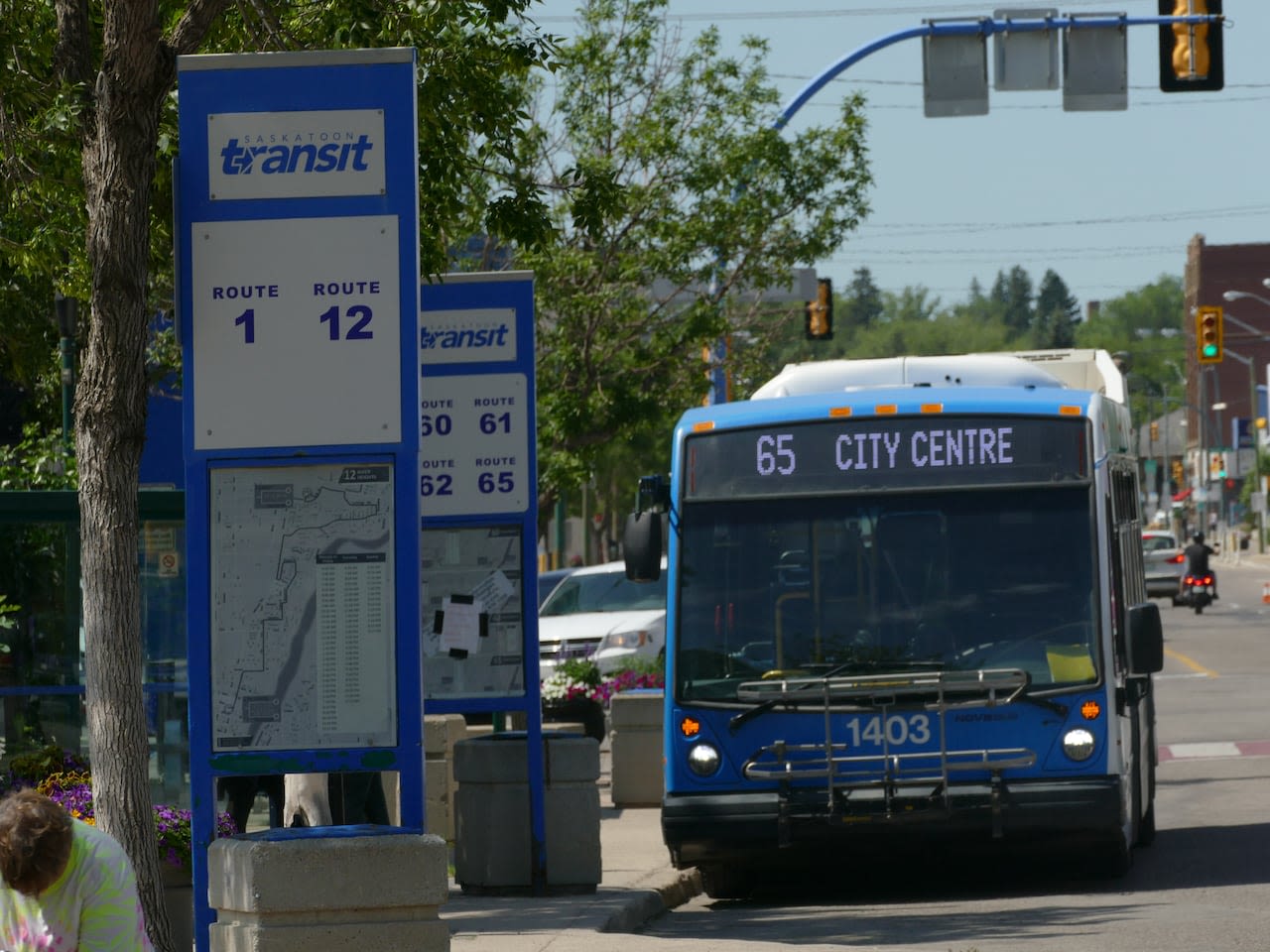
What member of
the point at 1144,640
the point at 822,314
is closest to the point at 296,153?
the point at 1144,640

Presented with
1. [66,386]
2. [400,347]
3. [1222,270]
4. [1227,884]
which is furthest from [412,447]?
[1222,270]

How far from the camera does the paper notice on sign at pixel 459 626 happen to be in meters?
12.7

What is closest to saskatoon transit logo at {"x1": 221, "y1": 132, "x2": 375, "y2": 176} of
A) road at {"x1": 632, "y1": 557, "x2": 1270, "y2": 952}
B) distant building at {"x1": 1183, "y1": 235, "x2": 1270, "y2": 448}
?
road at {"x1": 632, "y1": 557, "x2": 1270, "y2": 952}

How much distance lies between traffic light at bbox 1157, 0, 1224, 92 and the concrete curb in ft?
29.5

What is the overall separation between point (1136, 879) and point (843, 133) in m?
14.4

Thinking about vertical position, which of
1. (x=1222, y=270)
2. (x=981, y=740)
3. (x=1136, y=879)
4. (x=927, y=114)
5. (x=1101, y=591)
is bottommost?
(x=1136, y=879)

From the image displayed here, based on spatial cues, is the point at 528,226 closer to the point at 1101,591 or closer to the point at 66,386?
the point at 1101,591

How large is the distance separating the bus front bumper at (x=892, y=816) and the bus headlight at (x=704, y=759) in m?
0.15

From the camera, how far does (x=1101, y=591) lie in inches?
491

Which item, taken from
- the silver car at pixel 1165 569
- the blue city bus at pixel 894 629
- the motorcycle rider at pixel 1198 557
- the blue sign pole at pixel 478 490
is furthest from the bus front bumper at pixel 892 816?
the silver car at pixel 1165 569

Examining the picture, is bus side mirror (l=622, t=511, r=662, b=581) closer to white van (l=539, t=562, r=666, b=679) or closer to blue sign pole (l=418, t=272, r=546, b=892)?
blue sign pole (l=418, t=272, r=546, b=892)

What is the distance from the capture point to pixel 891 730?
40.3ft

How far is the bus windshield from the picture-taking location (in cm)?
1239

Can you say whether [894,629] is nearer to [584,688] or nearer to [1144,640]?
[1144,640]
